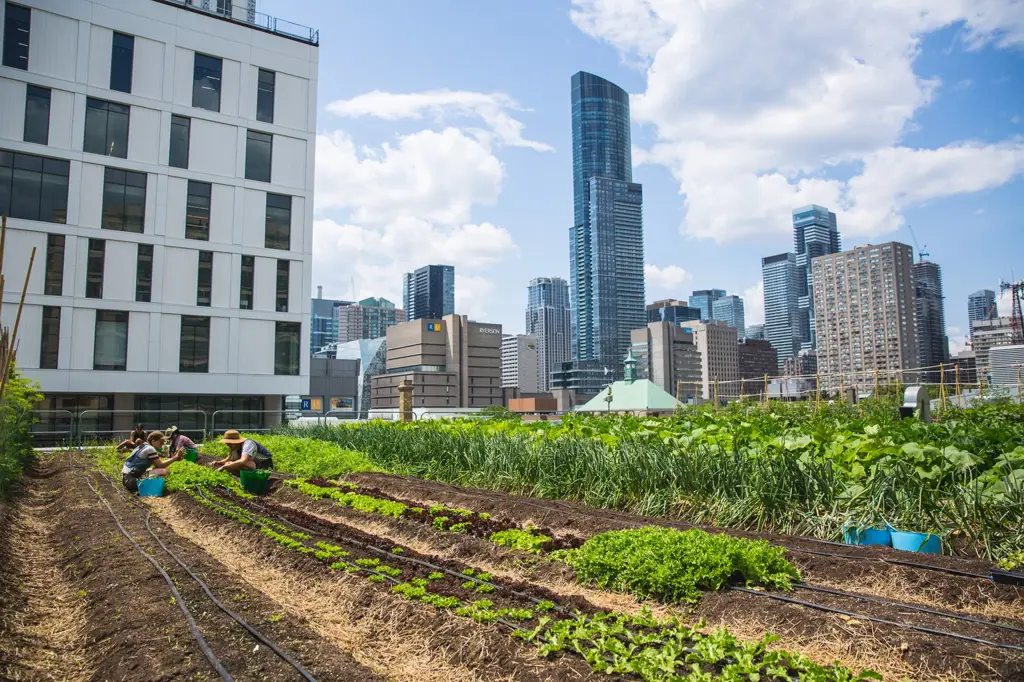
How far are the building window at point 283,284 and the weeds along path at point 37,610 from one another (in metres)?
22.5

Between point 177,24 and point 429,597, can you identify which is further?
point 177,24

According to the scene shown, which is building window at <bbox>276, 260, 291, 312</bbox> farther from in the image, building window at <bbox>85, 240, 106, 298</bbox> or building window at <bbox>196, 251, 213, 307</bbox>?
building window at <bbox>85, 240, 106, 298</bbox>

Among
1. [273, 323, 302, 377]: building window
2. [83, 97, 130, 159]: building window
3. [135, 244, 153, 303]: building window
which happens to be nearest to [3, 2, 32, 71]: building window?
[83, 97, 130, 159]: building window

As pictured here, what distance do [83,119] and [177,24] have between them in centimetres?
609

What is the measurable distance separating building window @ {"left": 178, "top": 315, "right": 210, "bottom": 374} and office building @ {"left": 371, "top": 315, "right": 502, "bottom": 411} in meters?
70.0

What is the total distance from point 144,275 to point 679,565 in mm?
29015

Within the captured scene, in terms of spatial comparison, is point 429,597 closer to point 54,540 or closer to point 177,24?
point 54,540

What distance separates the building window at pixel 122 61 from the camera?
28203 mm

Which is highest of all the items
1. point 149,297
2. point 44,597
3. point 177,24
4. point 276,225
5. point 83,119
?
point 177,24

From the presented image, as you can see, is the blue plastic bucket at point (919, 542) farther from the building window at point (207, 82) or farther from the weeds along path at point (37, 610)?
the building window at point (207, 82)

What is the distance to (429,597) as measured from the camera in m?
5.45

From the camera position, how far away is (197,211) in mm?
29703

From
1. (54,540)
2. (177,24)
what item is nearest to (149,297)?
(177,24)

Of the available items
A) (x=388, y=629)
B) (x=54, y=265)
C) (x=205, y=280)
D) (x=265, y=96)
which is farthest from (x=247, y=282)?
(x=388, y=629)
